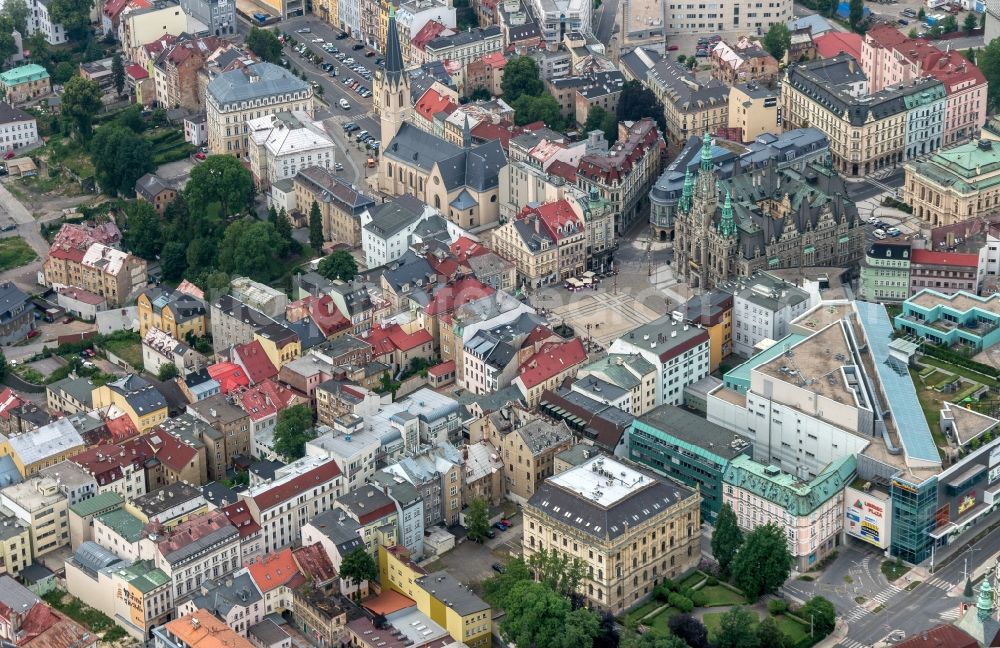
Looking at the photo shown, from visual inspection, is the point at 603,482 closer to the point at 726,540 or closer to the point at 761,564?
the point at 726,540

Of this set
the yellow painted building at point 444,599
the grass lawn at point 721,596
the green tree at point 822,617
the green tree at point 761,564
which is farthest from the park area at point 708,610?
the yellow painted building at point 444,599

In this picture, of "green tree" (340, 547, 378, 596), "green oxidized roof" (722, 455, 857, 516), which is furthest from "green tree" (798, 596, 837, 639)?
"green tree" (340, 547, 378, 596)

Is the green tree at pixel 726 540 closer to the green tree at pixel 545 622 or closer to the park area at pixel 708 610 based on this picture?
the park area at pixel 708 610

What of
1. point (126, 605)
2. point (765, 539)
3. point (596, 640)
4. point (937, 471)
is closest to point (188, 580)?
point (126, 605)

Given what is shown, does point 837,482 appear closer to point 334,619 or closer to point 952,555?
point 952,555

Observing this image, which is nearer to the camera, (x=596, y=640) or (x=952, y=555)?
(x=596, y=640)

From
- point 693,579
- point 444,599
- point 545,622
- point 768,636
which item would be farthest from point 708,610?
point 444,599

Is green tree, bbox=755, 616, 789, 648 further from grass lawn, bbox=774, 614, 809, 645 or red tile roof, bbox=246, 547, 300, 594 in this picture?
red tile roof, bbox=246, 547, 300, 594
